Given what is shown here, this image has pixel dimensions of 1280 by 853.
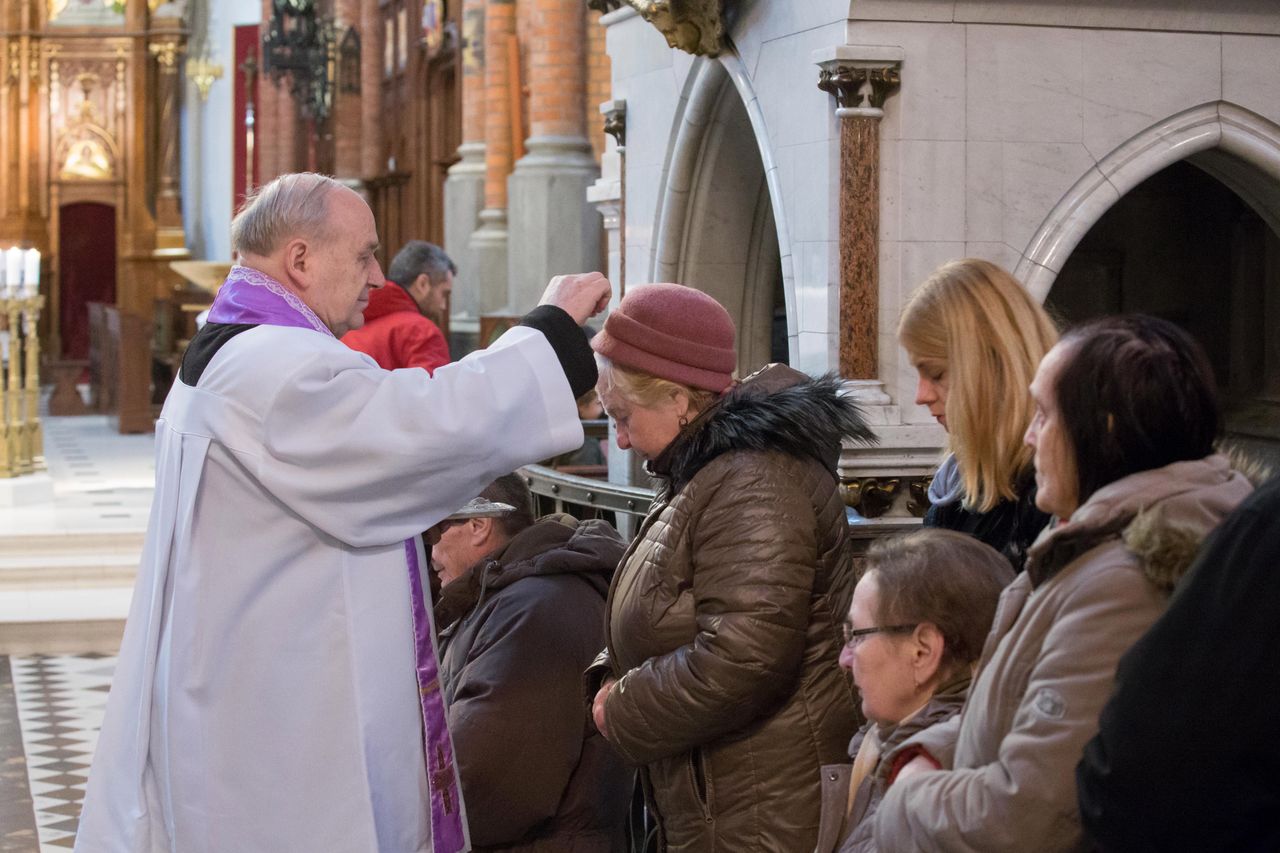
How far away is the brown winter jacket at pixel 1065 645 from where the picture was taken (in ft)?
5.89

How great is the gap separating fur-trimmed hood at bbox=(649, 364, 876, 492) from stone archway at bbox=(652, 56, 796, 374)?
3.53 meters

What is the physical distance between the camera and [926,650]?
7.79 ft

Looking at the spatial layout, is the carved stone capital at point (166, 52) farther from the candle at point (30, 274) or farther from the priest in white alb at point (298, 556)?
the priest in white alb at point (298, 556)

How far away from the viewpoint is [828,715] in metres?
2.85

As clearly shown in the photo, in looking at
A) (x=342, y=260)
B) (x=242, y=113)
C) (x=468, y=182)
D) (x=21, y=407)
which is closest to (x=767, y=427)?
(x=342, y=260)

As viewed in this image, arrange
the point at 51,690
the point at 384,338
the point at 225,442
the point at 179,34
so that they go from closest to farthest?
the point at 225,442
the point at 384,338
the point at 51,690
the point at 179,34

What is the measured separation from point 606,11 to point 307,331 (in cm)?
457

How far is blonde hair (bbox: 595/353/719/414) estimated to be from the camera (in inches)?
113

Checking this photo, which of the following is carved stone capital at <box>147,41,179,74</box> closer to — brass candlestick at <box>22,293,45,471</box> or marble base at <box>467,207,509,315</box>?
marble base at <box>467,207,509,315</box>

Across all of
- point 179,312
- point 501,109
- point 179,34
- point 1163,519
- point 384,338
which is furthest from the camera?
point 179,34

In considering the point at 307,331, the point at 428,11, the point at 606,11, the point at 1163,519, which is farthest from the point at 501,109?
the point at 1163,519

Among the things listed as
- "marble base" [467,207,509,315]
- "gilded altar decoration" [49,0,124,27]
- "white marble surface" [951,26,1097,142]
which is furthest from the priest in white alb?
"gilded altar decoration" [49,0,124,27]

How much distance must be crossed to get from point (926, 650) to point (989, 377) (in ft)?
1.57

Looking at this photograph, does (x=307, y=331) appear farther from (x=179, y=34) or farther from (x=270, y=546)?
(x=179, y=34)
